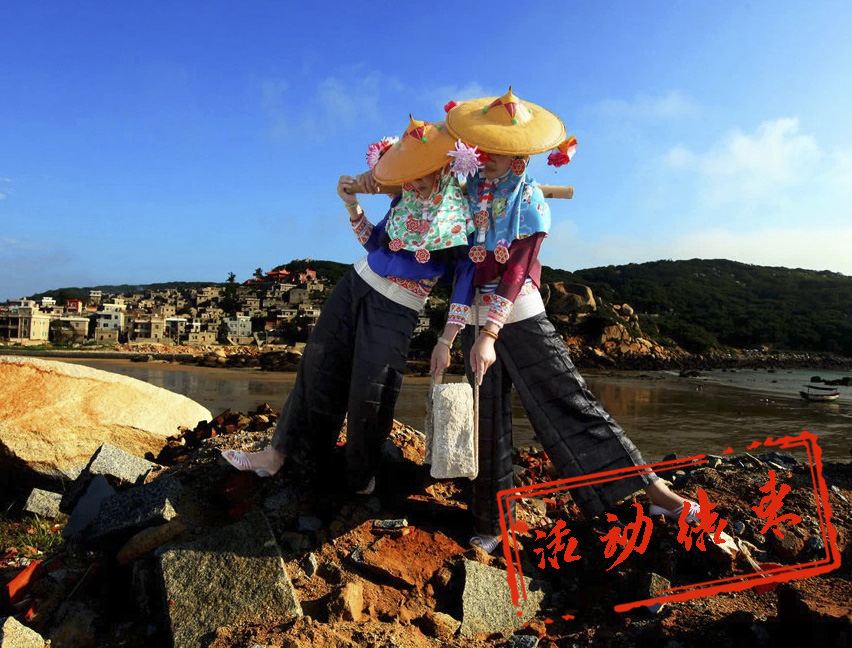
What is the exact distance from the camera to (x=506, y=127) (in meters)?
2.94

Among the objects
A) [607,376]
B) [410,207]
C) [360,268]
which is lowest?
[607,376]

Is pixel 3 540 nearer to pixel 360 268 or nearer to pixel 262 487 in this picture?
pixel 262 487

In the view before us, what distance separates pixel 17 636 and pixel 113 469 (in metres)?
1.80

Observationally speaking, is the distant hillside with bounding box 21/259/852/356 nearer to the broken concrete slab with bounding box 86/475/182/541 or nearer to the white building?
the white building

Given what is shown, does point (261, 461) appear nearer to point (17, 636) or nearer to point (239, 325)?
point (17, 636)

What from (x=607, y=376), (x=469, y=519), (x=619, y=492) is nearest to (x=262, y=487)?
(x=469, y=519)

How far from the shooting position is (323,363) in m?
3.29

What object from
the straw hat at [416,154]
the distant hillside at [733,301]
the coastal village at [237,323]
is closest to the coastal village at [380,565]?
the straw hat at [416,154]

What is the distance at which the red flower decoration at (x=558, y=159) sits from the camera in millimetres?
3062

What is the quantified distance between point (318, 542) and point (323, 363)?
37.5 inches

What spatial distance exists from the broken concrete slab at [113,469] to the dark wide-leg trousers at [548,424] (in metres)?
2.42

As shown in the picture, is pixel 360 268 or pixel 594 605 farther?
pixel 360 268

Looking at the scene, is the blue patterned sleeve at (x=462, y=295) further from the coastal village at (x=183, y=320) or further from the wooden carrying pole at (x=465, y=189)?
the coastal village at (x=183, y=320)

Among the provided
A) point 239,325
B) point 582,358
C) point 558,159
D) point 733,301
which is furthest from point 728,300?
point 558,159
